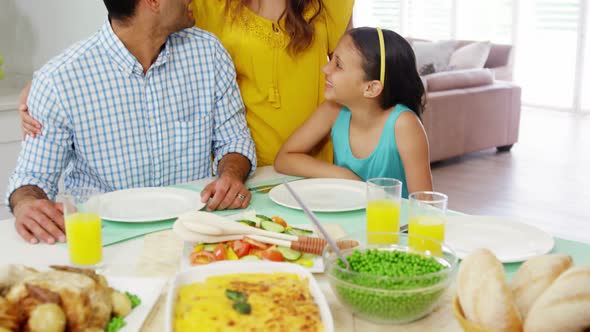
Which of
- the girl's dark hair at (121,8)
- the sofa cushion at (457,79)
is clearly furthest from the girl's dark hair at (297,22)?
the sofa cushion at (457,79)

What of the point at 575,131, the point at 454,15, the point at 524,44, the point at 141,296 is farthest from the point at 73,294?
the point at 454,15

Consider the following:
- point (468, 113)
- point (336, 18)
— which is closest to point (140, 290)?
point (336, 18)

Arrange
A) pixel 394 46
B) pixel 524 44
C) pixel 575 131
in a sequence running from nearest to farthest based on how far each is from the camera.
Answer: pixel 394 46 → pixel 575 131 → pixel 524 44

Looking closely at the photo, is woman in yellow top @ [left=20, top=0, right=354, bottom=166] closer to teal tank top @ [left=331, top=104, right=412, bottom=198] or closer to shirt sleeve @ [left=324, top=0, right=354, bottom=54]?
shirt sleeve @ [left=324, top=0, right=354, bottom=54]

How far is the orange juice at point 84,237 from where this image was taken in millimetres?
1418

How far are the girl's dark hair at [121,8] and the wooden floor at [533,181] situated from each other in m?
3.04

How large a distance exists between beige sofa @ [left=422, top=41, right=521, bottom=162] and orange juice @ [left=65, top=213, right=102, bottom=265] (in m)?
4.91

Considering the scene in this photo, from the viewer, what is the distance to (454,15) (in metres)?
10.5

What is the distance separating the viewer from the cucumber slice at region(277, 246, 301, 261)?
1.39 metres

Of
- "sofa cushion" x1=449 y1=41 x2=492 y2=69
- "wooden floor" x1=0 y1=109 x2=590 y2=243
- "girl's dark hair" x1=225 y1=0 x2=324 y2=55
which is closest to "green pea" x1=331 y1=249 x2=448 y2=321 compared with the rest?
"girl's dark hair" x1=225 y1=0 x2=324 y2=55

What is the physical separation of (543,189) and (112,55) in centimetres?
425

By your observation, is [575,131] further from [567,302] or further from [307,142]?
[567,302]

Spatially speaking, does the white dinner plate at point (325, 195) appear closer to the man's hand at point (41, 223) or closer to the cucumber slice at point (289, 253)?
the cucumber slice at point (289, 253)

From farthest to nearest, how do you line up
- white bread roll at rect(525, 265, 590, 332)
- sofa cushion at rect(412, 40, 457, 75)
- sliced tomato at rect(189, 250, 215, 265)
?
sofa cushion at rect(412, 40, 457, 75), sliced tomato at rect(189, 250, 215, 265), white bread roll at rect(525, 265, 590, 332)
